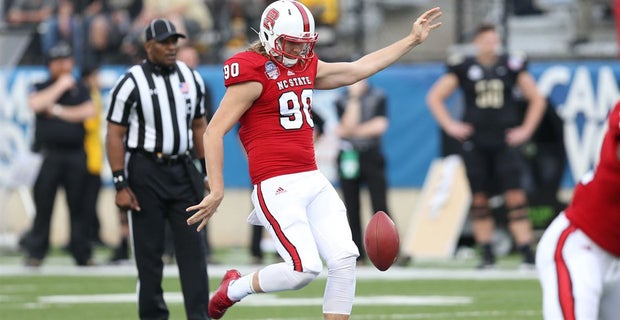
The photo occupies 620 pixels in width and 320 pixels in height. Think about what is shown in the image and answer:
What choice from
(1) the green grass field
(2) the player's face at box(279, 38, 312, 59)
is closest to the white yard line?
(1) the green grass field

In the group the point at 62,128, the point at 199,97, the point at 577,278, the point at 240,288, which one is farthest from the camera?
the point at 62,128

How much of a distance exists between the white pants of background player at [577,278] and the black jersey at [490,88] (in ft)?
25.3

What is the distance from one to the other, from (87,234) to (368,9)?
5883 mm

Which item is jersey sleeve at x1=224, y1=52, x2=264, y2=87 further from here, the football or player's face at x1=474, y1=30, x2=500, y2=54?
player's face at x1=474, y1=30, x2=500, y2=54

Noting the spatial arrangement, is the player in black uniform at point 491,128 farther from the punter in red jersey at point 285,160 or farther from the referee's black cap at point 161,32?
the punter in red jersey at point 285,160

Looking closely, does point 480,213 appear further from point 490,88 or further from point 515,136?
point 490,88

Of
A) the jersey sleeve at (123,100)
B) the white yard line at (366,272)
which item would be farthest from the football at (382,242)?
the white yard line at (366,272)

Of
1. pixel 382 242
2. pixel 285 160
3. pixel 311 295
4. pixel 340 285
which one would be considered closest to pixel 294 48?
pixel 285 160

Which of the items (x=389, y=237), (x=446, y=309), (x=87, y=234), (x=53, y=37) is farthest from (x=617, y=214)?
(x=53, y=37)

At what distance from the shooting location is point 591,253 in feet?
19.4

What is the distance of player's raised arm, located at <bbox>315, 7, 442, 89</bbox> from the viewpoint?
7891mm

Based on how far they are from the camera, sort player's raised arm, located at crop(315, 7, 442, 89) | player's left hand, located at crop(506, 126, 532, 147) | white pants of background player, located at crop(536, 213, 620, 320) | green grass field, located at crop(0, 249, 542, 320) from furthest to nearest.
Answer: player's left hand, located at crop(506, 126, 532, 147) < green grass field, located at crop(0, 249, 542, 320) < player's raised arm, located at crop(315, 7, 442, 89) < white pants of background player, located at crop(536, 213, 620, 320)

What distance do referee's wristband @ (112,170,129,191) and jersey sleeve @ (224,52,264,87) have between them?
143 centimetres

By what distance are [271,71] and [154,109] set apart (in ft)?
4.55
